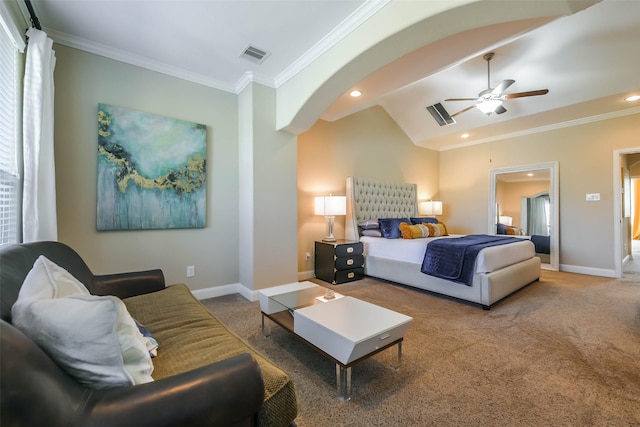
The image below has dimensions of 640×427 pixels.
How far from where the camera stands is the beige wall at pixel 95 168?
246cm

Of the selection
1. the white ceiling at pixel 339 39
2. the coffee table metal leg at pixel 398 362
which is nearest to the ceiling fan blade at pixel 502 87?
the white ceiling at pixel 339 39

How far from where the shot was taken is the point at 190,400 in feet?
2.65

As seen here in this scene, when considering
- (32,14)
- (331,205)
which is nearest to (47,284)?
(32,14)

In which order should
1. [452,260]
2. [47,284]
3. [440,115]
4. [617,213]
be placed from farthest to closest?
1. [440,115]
2. [617,213]
3. [452,260]
4. [47,284]

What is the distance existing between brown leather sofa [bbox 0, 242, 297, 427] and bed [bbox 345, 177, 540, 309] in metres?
2.66

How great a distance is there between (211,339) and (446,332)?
1985 mm

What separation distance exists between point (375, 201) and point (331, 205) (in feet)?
4.25

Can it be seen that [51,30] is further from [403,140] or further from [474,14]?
[403,140]

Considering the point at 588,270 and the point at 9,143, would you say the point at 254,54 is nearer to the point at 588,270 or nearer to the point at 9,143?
the point at 9,143

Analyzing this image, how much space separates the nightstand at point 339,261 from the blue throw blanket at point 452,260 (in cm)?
103

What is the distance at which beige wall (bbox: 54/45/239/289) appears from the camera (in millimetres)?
2461

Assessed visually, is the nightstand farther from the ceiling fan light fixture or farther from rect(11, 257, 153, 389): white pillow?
rect(11, 257, 153, 389): white pillow

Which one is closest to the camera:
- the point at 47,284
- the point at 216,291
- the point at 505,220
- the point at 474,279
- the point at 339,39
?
the point at 47,284

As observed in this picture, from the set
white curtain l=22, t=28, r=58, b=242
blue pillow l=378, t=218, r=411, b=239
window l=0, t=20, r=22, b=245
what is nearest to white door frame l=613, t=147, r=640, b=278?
blue pillow l=378, t=218, r=411, b=239
